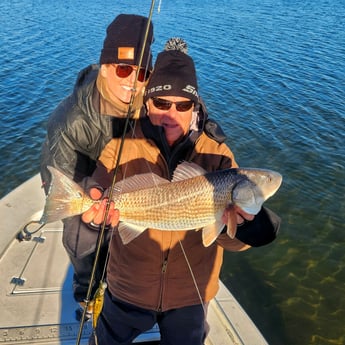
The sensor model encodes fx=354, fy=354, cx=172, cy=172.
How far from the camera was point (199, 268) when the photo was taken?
3.71m

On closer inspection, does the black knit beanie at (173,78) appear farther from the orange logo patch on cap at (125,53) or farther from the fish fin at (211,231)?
the fish fin at (211,231)

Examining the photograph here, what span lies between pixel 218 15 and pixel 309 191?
22.3m

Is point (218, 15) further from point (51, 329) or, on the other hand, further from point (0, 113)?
point (51, 329)

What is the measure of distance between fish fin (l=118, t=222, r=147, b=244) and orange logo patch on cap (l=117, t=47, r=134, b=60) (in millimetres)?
2077

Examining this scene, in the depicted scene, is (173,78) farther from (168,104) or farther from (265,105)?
(265,105)

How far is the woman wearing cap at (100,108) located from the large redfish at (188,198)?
103 cm

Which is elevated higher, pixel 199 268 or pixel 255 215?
pixel 255 215

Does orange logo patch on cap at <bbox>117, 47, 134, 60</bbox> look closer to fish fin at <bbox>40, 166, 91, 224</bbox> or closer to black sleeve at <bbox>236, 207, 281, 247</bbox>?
fish fin at <bbox>40, 166, 91, 224</bbox>

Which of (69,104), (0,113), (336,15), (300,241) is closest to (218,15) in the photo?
(336,15)

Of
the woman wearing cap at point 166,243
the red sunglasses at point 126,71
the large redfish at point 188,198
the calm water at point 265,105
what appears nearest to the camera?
the large redfish at point 188,198

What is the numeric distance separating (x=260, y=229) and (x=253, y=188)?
389mm

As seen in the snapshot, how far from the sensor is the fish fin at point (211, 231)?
133 inches

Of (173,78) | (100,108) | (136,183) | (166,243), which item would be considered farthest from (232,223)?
(100,108)

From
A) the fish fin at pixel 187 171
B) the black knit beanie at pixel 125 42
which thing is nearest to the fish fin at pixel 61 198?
the fish fin at pixel 187 171
